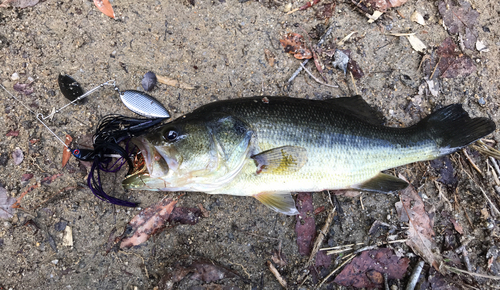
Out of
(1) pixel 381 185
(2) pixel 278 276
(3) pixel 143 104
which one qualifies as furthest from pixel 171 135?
(1) pixel 381 185

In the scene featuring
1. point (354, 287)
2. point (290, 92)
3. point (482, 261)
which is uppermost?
point (290, 92)

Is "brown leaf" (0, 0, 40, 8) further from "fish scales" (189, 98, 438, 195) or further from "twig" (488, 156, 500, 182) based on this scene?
"twig" (488, 156, 500, 182)

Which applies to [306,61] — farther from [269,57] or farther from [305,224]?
[305,224]

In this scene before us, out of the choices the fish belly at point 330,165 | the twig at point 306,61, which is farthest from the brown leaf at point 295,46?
the fish belly at point 330,165

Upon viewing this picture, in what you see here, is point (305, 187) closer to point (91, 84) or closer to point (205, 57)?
point (205, 57)

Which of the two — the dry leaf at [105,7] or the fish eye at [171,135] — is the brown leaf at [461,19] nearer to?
the fish eye at [171,135]

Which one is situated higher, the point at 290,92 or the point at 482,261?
the point at 290,92

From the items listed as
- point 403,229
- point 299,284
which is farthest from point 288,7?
point 299,284
